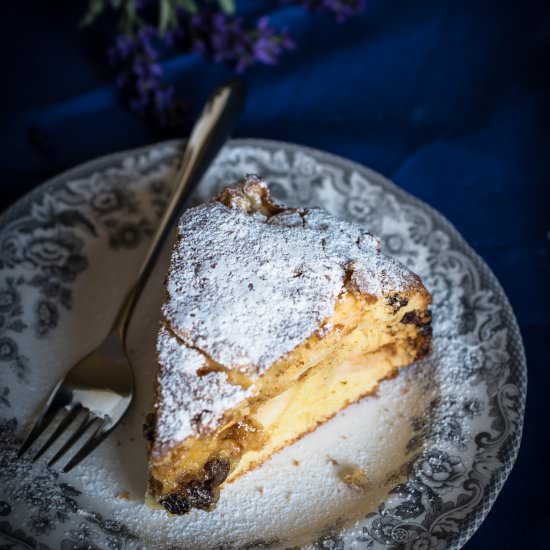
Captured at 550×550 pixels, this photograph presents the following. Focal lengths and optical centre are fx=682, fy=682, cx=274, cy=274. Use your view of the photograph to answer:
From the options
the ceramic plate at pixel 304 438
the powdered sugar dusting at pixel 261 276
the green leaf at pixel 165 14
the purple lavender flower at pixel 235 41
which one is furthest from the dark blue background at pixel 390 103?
the powdered sugar dusting at pixel 261 276

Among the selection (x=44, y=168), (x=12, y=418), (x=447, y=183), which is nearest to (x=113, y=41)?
(x=44, y=168)

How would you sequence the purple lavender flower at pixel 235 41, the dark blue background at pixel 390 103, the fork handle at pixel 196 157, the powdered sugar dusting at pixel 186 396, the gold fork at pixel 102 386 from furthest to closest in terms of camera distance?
the purple lavender flower at pixel 235 41 < the dark blue background at pixel 390 103 < the fork handle at pixel 196 157 < the gold fork at pixel 102 386 < the powdered sugar dusting at pixel 186 396

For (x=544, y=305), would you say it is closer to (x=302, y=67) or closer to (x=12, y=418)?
(x=302, y=67)

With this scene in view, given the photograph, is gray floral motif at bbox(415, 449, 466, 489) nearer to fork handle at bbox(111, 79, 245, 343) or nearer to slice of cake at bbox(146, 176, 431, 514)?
slice of cake at bbox(146, 176, 431, 514)

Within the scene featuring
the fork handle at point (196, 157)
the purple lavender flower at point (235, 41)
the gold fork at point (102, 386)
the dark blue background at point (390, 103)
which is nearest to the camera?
the gold fork at point (102, 386)

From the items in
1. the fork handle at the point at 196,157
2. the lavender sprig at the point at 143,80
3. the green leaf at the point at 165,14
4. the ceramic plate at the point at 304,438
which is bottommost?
Result: the ceramic plate at the point at 304,438

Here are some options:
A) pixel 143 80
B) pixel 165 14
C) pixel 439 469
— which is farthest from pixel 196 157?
pixel 439 469

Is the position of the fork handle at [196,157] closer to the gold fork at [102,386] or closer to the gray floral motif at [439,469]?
the gold fork at [102,386]
